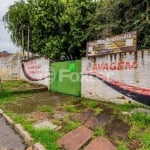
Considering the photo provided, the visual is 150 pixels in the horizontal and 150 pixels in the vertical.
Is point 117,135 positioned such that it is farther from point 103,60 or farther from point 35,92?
point 35,92

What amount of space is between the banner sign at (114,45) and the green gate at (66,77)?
1491mm

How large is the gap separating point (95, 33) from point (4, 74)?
1190cm

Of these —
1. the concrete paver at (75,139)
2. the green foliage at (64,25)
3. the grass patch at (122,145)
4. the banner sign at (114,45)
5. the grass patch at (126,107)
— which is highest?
the green foliage at (64,25)

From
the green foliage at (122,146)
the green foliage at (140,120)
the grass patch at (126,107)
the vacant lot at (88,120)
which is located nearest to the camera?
the green foliage at (122,146)

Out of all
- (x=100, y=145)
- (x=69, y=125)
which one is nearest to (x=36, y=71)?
(x=69, y=125)

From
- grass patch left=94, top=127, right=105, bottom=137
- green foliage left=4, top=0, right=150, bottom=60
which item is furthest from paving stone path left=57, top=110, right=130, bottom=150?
green foliage left=4, top=0, right=150, bottom=60

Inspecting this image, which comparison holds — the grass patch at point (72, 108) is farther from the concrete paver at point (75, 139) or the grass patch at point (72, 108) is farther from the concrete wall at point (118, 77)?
the concrete paver at point (75, 139)

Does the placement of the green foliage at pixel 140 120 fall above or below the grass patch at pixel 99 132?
above

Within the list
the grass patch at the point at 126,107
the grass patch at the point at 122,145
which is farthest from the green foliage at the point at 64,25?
the grass patch at the point at 122,145

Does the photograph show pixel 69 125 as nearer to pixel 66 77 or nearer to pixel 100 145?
pixel 100 145

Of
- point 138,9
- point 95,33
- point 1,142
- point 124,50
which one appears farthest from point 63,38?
point 1,142

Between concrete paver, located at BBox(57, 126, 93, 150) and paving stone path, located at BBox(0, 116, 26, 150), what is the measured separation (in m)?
A: 0.91

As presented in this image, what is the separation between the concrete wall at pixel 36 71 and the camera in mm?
16688

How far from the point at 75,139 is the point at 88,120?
1.72m
